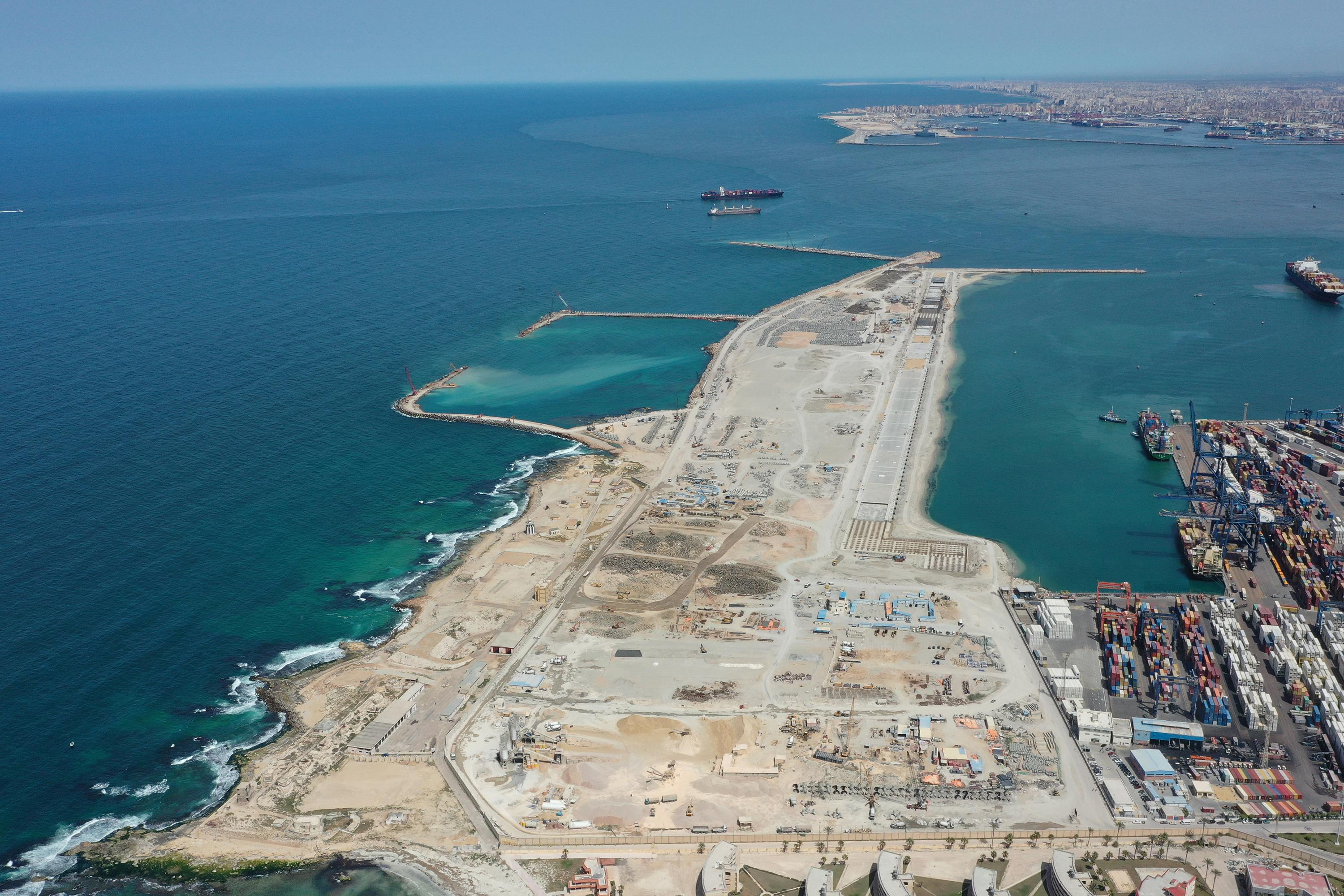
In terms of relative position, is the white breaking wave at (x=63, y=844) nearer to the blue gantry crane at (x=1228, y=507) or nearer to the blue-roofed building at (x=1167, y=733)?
the blue-roofed building at (x=1167, y=733)

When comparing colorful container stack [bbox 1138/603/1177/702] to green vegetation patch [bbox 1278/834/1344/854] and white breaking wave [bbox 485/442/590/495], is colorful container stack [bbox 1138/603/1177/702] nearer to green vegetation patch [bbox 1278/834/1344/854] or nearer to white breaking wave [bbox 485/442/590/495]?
green vegetation patch [bbox 1278/834/1344/854]

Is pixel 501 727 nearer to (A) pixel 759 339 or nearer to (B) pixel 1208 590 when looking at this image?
(B) pixel 1208 590

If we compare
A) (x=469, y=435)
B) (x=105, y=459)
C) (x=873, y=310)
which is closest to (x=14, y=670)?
(x=105, y=459)

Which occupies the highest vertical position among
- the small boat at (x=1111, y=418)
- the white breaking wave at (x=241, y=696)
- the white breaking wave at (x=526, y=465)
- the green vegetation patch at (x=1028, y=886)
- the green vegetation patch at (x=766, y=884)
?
the small boat at (x=1111, y=418)

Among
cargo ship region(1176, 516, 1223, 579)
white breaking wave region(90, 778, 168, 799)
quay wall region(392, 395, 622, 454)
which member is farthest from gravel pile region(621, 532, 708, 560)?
cargo ship region(1176, 516, 1223, 579)

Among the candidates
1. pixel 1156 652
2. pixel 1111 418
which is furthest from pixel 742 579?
pixel 1111 418

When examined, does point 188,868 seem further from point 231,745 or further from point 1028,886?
point 1028,886

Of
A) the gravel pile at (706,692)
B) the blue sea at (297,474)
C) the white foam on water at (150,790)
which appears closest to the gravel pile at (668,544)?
the blue sea at (297,474)
